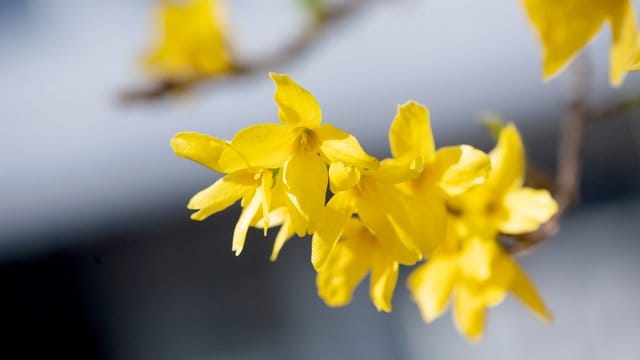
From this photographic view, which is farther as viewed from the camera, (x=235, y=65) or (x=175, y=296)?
(x=175, y=296)

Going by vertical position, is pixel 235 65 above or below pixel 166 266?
above

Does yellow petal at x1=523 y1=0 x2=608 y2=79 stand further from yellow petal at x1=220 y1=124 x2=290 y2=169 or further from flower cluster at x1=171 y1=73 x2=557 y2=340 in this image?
yellow petal at x1=220 y1=124 x2=290 y2=169

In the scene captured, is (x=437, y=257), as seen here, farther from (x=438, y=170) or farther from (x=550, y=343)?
(x=550, y=343)

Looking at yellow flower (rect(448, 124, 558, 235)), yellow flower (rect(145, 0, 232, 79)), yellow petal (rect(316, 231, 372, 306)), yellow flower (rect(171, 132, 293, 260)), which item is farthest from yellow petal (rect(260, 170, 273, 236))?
yellow flower (rect(145, 0, 232, 79))

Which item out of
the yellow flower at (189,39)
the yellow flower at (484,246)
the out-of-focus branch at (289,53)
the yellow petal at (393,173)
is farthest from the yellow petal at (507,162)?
the yellow flower at (189,39)

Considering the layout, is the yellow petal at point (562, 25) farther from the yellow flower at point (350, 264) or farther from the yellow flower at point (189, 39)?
the yellow flower at point (189, 39)

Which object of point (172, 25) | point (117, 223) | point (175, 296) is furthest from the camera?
point (175, 296)

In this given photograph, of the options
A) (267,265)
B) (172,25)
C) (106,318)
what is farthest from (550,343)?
(172,25)

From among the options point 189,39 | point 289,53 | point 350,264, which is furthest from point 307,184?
point 189,39

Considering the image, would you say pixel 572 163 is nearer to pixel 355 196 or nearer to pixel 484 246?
pixel 484 246
